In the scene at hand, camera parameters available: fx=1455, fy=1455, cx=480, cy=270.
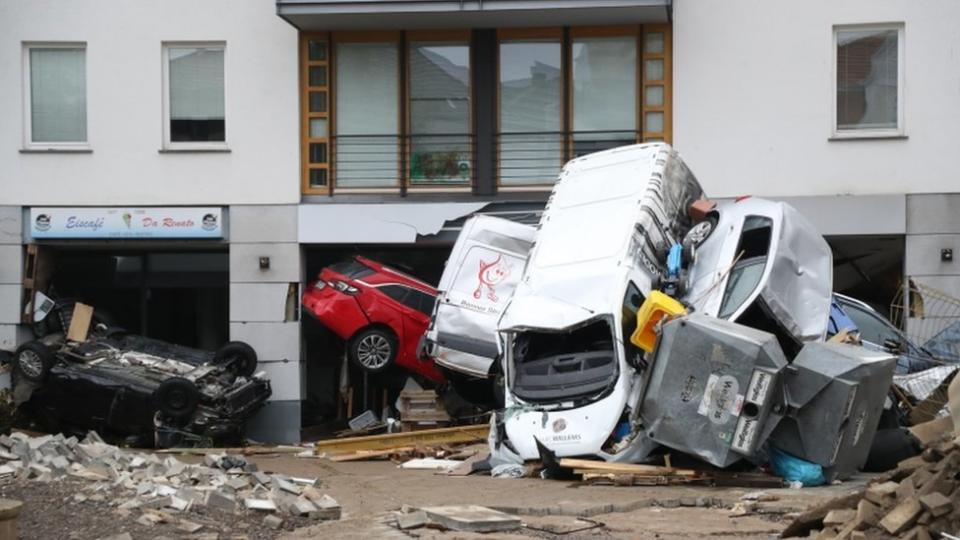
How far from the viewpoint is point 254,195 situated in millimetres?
22984

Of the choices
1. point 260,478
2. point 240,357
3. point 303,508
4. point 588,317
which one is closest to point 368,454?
point 240,357

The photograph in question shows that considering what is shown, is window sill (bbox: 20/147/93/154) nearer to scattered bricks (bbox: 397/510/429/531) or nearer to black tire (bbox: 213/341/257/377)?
black tire (bbox: 213/341/257/377)

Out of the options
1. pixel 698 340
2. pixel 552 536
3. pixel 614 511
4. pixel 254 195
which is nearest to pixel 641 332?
pixel 698 340

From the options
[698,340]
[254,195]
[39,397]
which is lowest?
[39,397]

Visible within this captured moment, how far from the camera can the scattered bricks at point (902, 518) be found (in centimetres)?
933

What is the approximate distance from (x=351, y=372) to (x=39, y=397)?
478 centimetres

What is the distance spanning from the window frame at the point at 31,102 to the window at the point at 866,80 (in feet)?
38.7

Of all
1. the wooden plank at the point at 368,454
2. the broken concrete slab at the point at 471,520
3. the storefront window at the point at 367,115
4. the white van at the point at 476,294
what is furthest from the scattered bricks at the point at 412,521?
the storefront window at the point at 367,115

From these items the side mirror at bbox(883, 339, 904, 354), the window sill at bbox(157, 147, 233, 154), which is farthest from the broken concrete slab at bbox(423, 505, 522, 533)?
the window sill at bbox(157, 147, 233, 154)

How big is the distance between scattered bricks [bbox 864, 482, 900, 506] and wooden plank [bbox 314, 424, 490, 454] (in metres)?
10.6

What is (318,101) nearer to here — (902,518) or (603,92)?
(603,92)

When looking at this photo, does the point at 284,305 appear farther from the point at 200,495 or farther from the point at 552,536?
the point at 552,536

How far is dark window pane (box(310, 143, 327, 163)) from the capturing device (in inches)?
910

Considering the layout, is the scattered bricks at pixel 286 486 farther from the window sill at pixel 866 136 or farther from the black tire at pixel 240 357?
the window sill at pixel 866 136
